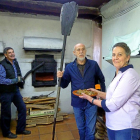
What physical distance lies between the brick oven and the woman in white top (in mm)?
2198

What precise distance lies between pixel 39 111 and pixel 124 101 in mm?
2276

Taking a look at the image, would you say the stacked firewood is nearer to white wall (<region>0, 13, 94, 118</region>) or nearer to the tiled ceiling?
white wall (<region>0, 13, 94, 118</region>)

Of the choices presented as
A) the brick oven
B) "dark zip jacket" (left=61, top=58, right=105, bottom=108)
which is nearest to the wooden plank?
the brick oven

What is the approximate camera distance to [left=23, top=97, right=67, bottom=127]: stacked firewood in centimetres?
291

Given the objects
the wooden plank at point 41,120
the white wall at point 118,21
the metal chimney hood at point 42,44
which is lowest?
the wooden plank at point 41,120

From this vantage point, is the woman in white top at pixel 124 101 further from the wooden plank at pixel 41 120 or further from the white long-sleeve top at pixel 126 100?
the wooden plank at pixel 41 120

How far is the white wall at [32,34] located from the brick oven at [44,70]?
10 cm

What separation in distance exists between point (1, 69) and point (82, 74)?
1327mm

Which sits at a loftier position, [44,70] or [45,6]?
[45,6]

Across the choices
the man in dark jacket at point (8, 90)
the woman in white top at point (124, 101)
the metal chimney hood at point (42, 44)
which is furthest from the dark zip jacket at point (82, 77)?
the metal chimney hood at point (42, 44)

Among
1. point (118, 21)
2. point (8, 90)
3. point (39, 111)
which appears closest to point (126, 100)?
point (8, 90)

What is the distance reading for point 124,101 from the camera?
108 cm

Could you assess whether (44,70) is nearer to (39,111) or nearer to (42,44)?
(42,44)

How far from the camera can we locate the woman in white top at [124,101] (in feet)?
3.49
